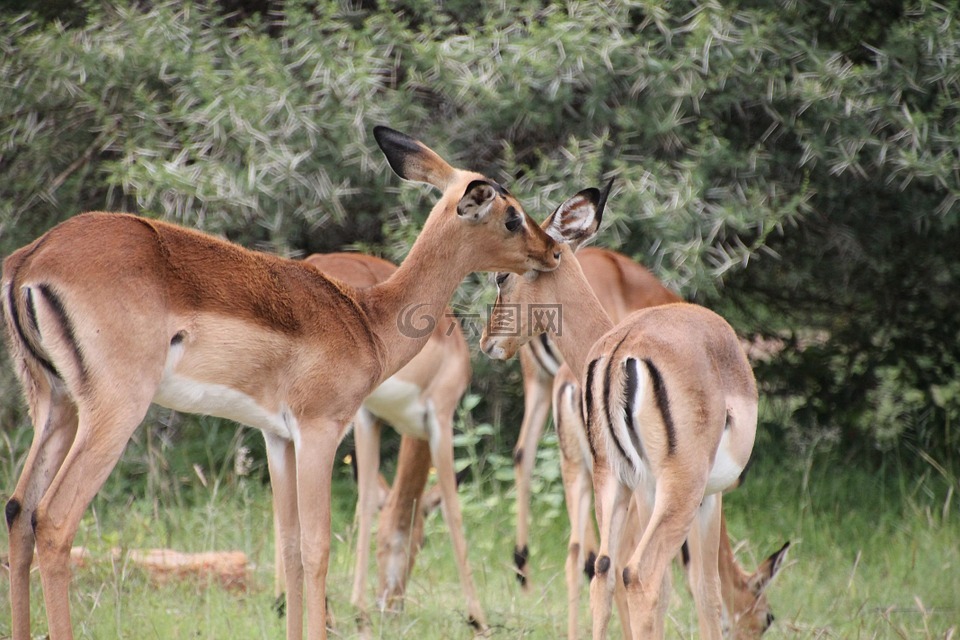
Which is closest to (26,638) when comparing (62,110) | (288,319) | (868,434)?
(288,319)

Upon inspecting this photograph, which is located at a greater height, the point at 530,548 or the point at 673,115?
the point at 673,115

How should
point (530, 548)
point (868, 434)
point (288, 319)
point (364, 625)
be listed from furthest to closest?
point (868, 434) < point (530, 548) < point (364, 625) < point (288, 319)

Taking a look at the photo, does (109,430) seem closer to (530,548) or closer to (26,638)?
(26,638)

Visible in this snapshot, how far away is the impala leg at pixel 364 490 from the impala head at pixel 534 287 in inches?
31.1

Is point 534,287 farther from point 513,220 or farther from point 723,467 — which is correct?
point 723,467

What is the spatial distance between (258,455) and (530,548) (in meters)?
1.69

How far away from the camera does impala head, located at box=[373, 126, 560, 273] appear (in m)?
3.34

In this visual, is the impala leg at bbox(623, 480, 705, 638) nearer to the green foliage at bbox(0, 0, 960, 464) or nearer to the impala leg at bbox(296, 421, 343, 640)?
the impala leg at bbox(296, 421, 343, 640)

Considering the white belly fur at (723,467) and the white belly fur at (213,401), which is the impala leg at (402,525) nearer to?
the white belly fur at (213,401)

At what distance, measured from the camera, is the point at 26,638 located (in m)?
2.93

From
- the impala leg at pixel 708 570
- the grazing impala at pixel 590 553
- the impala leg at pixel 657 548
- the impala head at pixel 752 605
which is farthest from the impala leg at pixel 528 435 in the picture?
the impala leg at pixel 657 548

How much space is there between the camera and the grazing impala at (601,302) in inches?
184

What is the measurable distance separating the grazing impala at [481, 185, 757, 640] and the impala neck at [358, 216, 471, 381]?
1.76 feet

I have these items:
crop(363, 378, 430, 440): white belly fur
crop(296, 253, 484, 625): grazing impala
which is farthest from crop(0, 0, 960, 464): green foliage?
crop(363, 378, 430, 440): white belly fur
